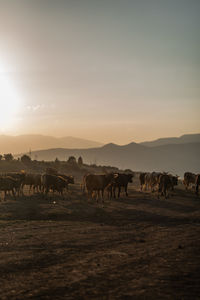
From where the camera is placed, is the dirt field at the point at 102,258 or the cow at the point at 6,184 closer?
the dirt field at the point at 102,258

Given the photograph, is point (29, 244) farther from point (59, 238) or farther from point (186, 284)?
point (186, 284)

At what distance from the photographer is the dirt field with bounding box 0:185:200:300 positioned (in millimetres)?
6273

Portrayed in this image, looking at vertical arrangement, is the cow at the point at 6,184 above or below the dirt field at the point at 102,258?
above

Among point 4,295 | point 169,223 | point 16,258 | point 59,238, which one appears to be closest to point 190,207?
point 169,223

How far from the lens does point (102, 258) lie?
8594 millimetres

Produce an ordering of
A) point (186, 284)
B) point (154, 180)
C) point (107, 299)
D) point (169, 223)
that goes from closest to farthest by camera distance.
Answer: point (107, 299) → point (186, 284) → point (169, 223) → point (154, 180)

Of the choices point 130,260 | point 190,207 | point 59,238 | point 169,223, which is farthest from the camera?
point 190,207

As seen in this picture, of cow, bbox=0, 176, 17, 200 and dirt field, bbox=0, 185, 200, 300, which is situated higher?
cow, bbox=0, 176, 17, 200

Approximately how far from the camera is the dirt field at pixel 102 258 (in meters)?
6.27

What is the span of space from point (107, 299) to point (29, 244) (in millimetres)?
5200

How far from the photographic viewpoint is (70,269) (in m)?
7.61

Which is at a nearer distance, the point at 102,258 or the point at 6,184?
the point at 102,258

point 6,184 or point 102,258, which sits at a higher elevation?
point 6,184

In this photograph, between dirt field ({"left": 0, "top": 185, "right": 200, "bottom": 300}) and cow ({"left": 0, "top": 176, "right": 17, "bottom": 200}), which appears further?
cow ({"left": 0, "top": 176, "right": 17, "bottom": 200})
